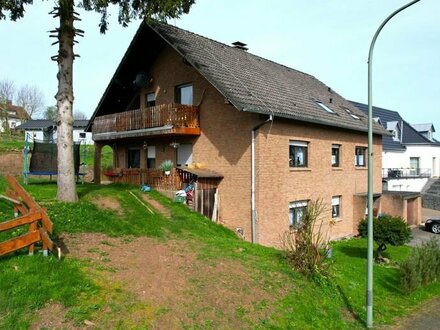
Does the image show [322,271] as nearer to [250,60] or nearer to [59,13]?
[59,13]

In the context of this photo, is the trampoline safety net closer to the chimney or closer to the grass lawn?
the grass lawn

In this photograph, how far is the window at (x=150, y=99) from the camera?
2055 centimetres

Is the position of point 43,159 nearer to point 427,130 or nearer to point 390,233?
point 390,233

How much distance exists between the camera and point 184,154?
59.3 ft

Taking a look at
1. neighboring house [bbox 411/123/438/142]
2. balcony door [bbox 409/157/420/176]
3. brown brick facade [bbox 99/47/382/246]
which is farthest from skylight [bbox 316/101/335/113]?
neighboring house [bbox 411/123/438/142]

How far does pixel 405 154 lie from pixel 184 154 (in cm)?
3123

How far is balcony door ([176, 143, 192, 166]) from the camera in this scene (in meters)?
17.8

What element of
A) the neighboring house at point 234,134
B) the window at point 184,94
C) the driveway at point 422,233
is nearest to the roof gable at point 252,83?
the neighboring house at point 234,134

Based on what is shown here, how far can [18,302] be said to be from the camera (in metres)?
6.09

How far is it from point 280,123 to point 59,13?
8595mm

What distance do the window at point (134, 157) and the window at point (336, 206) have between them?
985cm

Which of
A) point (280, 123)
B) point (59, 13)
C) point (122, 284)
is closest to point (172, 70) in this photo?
point (280, 123)

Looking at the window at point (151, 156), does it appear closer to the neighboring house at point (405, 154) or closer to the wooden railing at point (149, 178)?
the wooden railing at point (149, 178)

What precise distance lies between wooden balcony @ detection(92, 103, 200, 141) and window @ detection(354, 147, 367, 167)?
982cm
